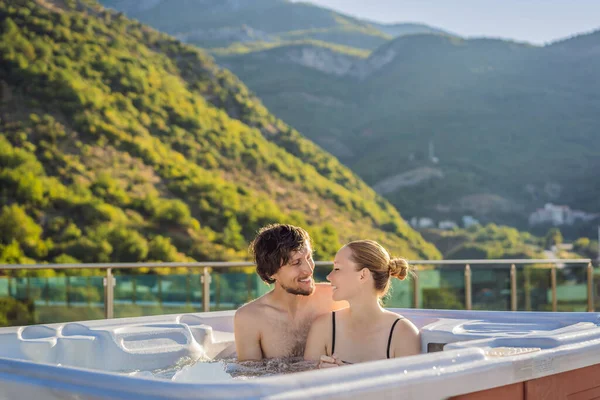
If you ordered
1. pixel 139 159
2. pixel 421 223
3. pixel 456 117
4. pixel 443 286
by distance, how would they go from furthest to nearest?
pixel 456 117
pixel 421 223
pixel 139 159
pixel 443 286

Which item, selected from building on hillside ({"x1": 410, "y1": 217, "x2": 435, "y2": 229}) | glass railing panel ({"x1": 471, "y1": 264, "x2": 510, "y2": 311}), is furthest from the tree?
glass railing panel ({"x1": 471, "y1": 264, "x2": 510, "y2": 311})

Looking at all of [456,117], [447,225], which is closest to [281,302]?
[447,225]

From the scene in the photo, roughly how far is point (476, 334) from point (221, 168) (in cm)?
2307

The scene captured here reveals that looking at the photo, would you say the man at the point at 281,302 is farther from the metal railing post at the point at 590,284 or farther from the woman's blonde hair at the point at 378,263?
the metal railing post at the point at 590,284

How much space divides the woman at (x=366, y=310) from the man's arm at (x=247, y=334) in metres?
0.43

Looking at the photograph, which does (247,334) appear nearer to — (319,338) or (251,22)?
(319,338)

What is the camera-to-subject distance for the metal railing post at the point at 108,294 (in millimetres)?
5574

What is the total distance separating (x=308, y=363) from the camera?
9.10 ft

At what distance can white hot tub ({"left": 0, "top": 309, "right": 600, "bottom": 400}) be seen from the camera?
1527 millimetres

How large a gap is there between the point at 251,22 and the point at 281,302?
58934mm

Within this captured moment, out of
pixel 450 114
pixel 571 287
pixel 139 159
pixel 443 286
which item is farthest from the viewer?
pixel 450 114

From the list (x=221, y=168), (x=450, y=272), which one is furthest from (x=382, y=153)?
(x=450, y=272)

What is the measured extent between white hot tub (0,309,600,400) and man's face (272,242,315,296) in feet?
1.37

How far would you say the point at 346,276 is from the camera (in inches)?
103
